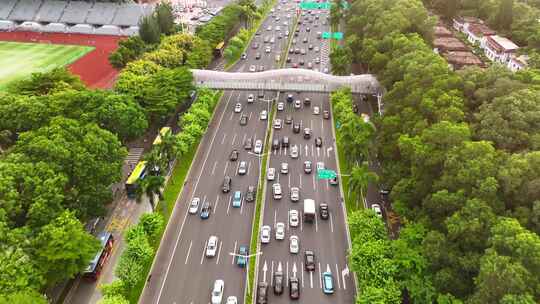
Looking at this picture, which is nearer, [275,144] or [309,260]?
[309,260]

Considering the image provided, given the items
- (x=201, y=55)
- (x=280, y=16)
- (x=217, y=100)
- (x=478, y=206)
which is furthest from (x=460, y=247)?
(x=280, y=16)

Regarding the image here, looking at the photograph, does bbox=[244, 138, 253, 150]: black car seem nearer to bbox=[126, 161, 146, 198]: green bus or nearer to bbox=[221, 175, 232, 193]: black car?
bbox=[221, 175, 232, 193]: black car

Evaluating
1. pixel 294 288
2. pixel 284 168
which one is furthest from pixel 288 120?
pixel 294 288

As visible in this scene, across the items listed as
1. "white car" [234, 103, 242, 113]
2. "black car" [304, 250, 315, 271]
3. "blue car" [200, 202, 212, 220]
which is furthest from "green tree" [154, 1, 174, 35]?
"black car" [304, 250, 315, 271]

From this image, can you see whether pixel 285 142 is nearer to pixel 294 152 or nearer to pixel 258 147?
pixel 294 152

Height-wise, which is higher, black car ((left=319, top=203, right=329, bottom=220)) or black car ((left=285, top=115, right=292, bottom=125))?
black car ((left=285, top=115, right=292, bottom=125))

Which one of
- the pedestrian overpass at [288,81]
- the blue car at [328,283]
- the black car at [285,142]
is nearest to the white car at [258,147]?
the black car at [285,142]
